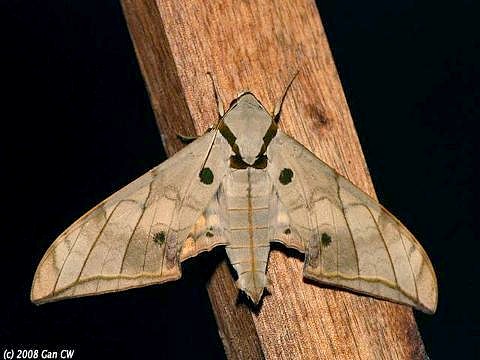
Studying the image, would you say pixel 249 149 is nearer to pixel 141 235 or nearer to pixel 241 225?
pixel 241 225

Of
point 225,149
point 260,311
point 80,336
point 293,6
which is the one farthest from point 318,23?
point 80,336

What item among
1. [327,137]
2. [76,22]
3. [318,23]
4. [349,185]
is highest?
[76,22]

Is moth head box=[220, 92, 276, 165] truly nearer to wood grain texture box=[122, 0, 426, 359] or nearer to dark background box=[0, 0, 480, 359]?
wood grain texture box=[122, 0, 426, 359]

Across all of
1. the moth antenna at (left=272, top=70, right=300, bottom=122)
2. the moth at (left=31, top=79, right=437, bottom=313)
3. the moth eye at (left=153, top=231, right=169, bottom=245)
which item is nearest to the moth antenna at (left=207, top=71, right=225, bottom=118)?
the moth at (left=31, top=79, right=437, bottom=313)

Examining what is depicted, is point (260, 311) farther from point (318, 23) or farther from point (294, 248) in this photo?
point (318, 23)

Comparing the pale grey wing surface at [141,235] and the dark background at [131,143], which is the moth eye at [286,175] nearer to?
the pale grey wing surface at [141,235]

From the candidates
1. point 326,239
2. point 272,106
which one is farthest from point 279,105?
point 326,239

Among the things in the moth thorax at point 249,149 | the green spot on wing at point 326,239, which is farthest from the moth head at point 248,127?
the green spot on wing at point 326,239
